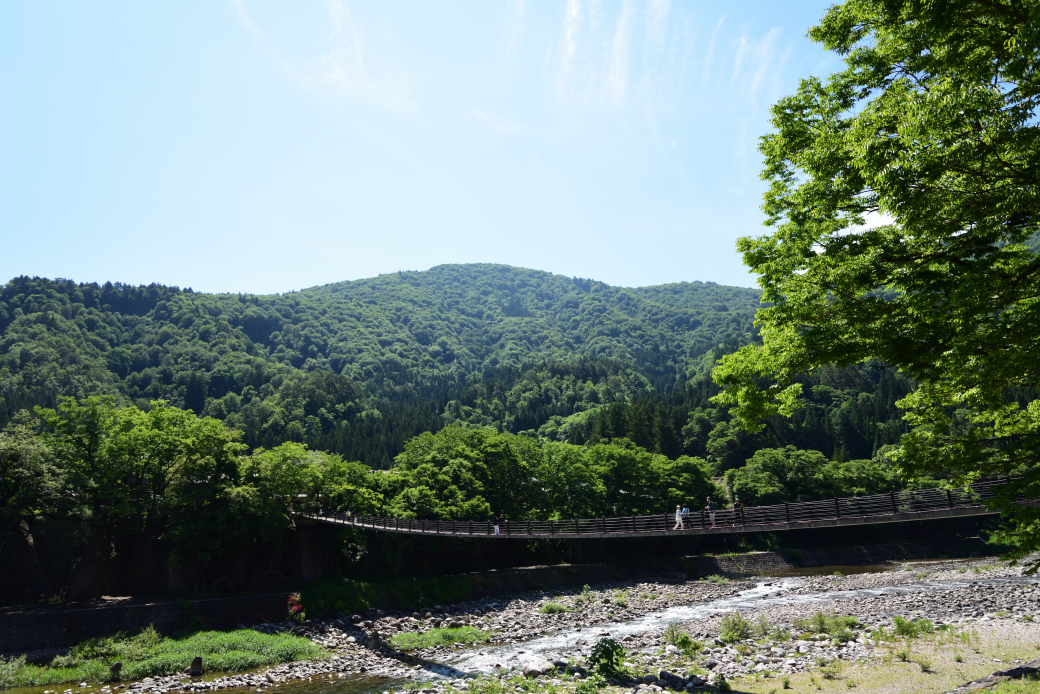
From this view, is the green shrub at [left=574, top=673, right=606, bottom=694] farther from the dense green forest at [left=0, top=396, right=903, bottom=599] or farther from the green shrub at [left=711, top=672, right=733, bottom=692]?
the dense green forest at [left=0, top=396, right=903, bottom=599]

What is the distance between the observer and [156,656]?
75.2 feet

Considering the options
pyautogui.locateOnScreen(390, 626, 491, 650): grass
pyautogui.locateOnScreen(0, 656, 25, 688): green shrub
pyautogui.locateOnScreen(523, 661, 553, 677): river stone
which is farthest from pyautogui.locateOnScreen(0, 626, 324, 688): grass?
pyautogui.locateOnScreen(523, 661, 553, 677): river stone

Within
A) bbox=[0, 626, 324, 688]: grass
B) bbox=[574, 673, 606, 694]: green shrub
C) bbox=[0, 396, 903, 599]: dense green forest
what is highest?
bbox=[0, 396, 903, 599]: dense green forest

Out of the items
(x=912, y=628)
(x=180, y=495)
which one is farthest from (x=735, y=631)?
(x=180, y=495)

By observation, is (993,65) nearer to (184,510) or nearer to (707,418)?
(184,510)

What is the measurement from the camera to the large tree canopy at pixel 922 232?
603 centimetres

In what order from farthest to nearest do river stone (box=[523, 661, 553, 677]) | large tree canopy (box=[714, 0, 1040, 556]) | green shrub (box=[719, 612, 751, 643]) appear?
1. green shrub (box=[719, 612, 751, 643])
2. river stone (box=[523, 661, 553, 677])
3. large tree canopy (box=[714, 0, 1040, 556])

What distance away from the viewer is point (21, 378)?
10981cm

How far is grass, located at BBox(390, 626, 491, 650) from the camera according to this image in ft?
85.9

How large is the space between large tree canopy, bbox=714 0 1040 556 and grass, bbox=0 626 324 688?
74.0 feet

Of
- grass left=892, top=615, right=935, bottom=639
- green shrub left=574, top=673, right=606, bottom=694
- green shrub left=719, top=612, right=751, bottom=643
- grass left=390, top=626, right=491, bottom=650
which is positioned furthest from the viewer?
grass left=390, top=626, right=491, bottom=650

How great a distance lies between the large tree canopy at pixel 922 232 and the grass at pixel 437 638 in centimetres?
2124

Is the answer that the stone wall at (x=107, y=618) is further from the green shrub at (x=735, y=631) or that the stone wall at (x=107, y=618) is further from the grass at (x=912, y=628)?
the grass at (x=912, y=628)

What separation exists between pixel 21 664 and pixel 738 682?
2439 cm
